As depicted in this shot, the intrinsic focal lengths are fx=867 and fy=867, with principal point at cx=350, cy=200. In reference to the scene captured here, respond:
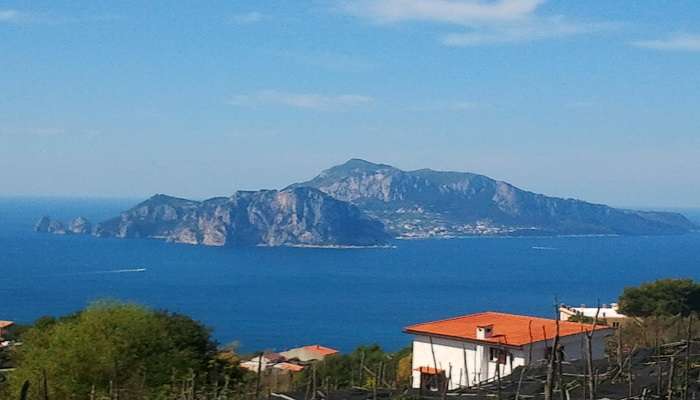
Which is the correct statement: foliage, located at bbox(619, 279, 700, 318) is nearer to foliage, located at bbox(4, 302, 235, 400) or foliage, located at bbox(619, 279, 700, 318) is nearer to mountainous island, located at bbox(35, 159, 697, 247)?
foliage, located at bbox(4, 302, 235, 400)

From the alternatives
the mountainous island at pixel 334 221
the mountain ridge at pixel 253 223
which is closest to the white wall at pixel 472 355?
the mountain ridge at pixel 253 223

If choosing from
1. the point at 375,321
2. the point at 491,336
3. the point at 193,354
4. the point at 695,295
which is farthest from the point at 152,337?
the point at 375,321

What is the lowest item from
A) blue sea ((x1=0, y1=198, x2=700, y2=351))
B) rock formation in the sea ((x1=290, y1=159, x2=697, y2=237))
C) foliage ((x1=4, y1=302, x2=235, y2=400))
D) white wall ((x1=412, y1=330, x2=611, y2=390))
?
blue sea ((x1=0, y1=198, x2=700, y2=351))

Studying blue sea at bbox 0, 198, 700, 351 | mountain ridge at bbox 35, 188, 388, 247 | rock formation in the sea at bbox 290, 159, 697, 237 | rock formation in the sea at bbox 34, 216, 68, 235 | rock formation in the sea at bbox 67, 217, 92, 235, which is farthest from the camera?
rock formation in the sea at bbox 290, 159, 697, 237

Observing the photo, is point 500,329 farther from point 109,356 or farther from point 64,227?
point 64,227

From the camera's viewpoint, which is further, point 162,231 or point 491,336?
point 162,231

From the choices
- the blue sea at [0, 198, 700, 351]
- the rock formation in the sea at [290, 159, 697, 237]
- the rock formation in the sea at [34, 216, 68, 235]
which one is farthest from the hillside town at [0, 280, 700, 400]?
the rock formation in the sea at [290, 159, 697, 237]

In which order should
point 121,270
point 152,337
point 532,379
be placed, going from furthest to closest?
point 121,270, point 152,337, point 532,379

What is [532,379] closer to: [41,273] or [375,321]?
[375,321]
